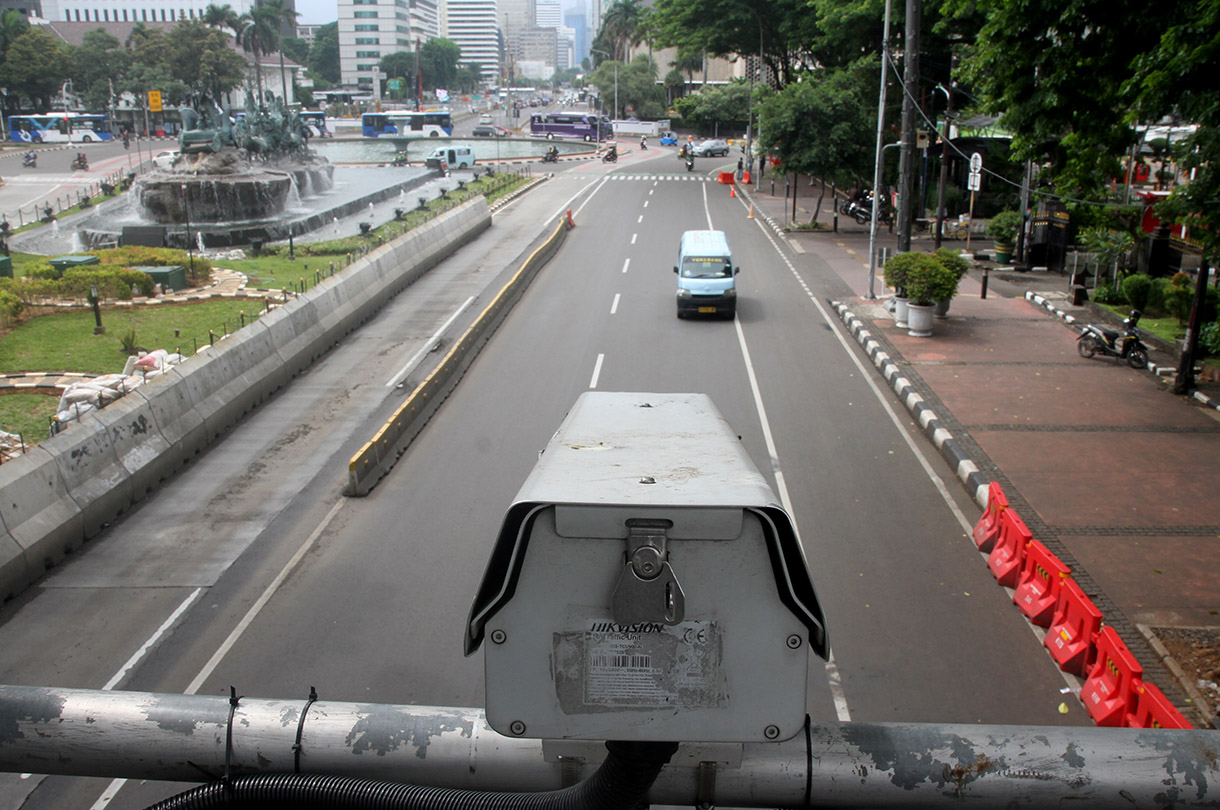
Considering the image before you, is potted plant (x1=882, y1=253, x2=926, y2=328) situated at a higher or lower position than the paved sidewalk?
higher

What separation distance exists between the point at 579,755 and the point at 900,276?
71.7ft

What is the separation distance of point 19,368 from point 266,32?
106m

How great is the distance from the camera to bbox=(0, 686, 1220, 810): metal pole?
2775 millimetres

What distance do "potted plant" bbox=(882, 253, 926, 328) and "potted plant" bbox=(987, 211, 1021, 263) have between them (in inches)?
398

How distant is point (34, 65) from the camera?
99.5 m

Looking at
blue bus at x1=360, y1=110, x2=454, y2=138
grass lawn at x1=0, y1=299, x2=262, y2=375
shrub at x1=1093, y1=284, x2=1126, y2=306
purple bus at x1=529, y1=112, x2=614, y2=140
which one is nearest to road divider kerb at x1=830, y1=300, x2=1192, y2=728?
shrub at x1=1093, y1=284, x2=1126, y2=306

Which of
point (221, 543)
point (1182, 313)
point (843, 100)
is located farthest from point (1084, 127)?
point (843, 100)

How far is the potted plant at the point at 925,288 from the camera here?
2261 cm

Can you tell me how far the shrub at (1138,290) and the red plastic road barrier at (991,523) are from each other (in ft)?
47.1

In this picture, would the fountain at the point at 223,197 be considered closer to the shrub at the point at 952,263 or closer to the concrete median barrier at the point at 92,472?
the concrete median barrier at the point at 92,472

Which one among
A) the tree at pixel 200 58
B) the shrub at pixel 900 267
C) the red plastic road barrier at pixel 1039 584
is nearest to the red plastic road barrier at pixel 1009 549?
the red plastic road barrier at pixel 1039 584

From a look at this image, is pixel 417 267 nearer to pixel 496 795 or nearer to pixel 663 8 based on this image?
pixel 496 795

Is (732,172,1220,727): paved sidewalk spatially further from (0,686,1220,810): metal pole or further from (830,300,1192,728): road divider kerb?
(0,686,1220,810): metal pole

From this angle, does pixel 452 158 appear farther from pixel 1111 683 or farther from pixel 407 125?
pixel 1111 683
